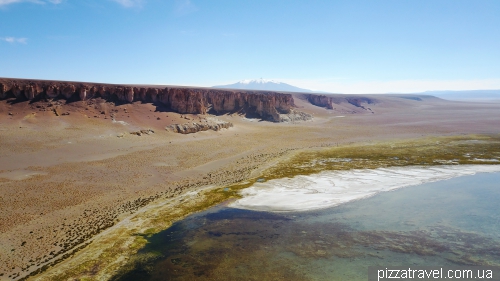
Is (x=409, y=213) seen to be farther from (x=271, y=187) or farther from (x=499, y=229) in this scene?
(x=271, y=187)

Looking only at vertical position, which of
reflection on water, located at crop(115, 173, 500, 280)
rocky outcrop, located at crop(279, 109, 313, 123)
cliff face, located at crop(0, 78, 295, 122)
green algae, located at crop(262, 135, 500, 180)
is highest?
cliff face, located at crop(0, 78, 295, 122)

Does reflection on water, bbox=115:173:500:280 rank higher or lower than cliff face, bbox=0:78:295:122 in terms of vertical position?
lower

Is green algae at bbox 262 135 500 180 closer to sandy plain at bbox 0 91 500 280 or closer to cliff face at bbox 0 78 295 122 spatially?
sandy plain at bbox 0 91 500 280

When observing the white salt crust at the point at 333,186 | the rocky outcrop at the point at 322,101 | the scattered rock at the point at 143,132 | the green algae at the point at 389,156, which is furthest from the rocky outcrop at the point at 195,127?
the rocky outcrop at the point at 322,101

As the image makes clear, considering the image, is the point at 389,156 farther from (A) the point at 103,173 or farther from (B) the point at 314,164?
(A) the point at 103,173

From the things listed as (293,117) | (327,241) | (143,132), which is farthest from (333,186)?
(293,117)

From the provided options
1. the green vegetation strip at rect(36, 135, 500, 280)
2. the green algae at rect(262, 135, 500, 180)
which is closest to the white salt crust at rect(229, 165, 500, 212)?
the green vegetation strip at rect(36, 135, 500, 280)

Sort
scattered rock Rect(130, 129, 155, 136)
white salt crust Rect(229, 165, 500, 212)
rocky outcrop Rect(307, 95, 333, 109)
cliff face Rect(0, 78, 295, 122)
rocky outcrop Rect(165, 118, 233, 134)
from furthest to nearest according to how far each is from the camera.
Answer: rocky outcrop Rect(307, 95, 333, 109)
rocky outcrop Rect(165, 118, 233, 134)
cliff face Rect(0, 78, 295, 122)
scattered rock Rect(130, 129, 155, 136)
white salt crust Rect(229, 165, 500, 212)

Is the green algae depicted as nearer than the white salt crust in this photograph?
No
